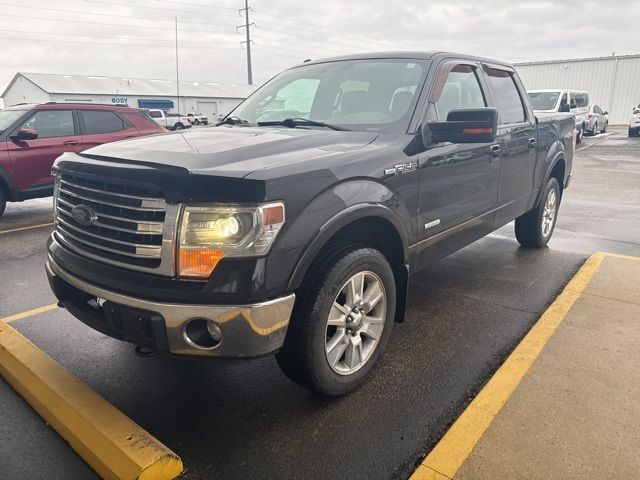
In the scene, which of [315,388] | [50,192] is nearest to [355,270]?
[315,388]

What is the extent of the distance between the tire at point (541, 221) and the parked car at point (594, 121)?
58.7ft

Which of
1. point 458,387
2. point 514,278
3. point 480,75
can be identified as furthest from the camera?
point 514,278

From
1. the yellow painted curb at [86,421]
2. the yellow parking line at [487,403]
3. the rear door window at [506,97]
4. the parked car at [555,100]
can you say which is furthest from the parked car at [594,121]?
the yellow painted curb at [86,421]

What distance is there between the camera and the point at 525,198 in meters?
4.79

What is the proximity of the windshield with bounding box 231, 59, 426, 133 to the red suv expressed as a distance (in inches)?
201

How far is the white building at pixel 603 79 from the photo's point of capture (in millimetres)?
33062

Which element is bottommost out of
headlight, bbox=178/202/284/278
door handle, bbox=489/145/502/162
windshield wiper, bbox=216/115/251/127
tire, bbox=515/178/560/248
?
tire, bbox=515/178/560/248

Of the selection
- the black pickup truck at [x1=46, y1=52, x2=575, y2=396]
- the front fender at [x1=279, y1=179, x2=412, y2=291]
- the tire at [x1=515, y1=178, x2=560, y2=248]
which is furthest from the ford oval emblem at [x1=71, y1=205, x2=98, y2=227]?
the tire at [x1=515, y1=178, x2=560, y2=248]

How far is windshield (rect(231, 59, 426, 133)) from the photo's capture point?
3219 millimetres

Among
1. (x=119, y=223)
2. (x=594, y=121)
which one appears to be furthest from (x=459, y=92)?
(x=594, y=121)

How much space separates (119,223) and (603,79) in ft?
128

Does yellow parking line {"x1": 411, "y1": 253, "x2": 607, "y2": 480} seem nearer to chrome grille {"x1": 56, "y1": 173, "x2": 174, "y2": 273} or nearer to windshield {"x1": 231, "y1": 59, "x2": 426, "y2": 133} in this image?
chrome grille {"x1": 56, "y1": 173, "x2": 174, "y2": 273}

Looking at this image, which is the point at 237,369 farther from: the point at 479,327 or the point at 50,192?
the point at 50,192

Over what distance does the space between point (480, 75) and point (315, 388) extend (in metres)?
2.94
